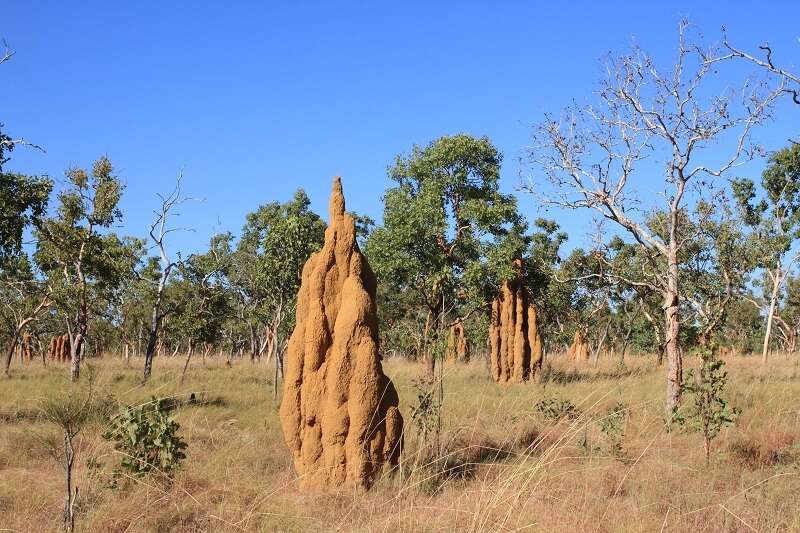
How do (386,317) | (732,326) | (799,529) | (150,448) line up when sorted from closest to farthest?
(799,529)
(150,448)
(386,317)
(732,326)

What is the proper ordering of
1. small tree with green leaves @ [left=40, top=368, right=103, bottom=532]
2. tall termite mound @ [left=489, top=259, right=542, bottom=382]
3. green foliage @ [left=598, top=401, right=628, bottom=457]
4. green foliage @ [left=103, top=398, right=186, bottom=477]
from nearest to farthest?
small tree with green leaves @ [left=40, top=368, right=103, bottom=532], green foliage @ [left=103, top=398, right=186, bottom=477], green foliage @ [left=598, top=401, right=628, bottom=457], tall termite mound @ [left=489, top=259, right=542, bottom=382]

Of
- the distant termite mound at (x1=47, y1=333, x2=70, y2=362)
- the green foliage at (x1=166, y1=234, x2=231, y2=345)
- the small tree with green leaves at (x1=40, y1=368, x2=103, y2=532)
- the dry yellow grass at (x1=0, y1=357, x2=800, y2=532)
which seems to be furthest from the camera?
the distant termite mound at (x1=47, y1=333, x2=70, y2=362)

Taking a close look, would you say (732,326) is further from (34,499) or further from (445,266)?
(34,499)

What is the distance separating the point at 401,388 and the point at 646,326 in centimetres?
3275

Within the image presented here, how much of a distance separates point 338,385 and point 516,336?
1381 centimetres

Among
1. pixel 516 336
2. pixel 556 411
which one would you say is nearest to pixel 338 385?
pixel 556 411

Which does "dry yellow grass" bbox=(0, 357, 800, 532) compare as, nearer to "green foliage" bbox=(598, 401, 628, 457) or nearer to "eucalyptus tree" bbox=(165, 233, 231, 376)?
"green foliage" bbox=(598, 401, 628, 457)

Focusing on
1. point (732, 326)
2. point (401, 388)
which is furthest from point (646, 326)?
point (401, 388)

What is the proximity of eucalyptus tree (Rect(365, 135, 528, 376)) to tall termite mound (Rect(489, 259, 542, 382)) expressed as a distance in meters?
0.90

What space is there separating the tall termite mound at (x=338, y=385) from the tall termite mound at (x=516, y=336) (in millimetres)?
12952

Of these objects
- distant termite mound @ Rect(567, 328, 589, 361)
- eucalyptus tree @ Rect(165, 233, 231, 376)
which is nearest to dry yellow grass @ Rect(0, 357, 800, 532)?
eucalyptus tree @ Rect(165, 233, 231, 376)

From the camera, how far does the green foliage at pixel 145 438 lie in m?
7.88

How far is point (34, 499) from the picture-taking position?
7.38 metres

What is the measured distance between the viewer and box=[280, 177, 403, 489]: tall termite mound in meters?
8.05
